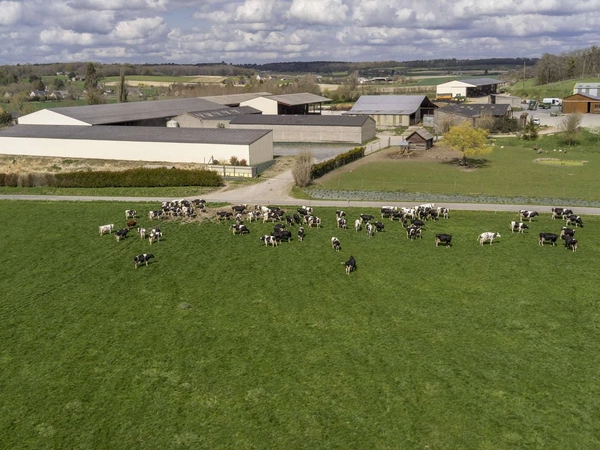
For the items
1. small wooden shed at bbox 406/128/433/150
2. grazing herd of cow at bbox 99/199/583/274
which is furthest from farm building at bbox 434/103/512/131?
grazing herd of cow at bbox 99/199/583/274

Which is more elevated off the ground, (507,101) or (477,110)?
(507,101)

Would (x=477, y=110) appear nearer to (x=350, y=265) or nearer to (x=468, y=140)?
(x=468, y=140)

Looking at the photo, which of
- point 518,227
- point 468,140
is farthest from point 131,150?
point 518,227

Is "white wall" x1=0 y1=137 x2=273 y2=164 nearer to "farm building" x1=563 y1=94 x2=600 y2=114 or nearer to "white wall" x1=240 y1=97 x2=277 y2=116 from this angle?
"white wall" x1=240 y1=97 x2=277 y2=116

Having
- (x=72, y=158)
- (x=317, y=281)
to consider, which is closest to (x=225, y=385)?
(x=317, y=281)

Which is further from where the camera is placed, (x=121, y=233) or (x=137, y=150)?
(x=137, y=150)

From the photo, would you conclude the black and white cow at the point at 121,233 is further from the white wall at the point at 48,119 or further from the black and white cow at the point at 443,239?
the white wall at the point at 48,119

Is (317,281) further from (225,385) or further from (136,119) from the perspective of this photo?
(136,119)
